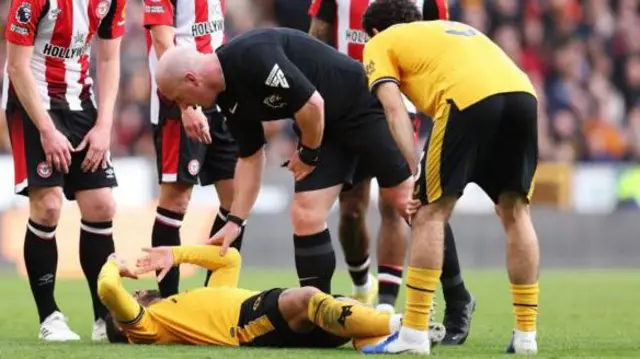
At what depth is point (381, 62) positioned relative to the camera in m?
7.13

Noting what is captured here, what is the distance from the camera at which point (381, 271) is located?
9.23 meters

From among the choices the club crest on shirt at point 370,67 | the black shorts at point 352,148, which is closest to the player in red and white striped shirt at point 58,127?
the black shorts at point 352,148

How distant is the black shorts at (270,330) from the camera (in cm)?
725

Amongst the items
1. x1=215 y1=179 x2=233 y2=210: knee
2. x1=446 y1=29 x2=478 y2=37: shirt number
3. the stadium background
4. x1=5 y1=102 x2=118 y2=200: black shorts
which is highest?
x1=446 y1=29 x2=478 y2=37: shirt number

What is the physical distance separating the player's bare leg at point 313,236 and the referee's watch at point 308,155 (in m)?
0.21

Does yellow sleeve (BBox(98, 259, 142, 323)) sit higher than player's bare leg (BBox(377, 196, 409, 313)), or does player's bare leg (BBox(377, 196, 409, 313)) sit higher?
yellow sleeve (BBox(98, 259, 142, 323))

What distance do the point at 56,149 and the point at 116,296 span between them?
1.19 m

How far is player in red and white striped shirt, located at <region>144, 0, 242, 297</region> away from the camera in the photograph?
355 inches

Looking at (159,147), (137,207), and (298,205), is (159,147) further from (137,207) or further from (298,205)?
(137,207)

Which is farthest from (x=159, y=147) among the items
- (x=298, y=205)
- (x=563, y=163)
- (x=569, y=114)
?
(x=569, y=114)

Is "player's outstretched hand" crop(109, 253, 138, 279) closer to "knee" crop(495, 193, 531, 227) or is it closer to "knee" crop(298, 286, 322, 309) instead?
"knee" crop(298, 286, 322, 309)

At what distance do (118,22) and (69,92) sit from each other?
52 cm

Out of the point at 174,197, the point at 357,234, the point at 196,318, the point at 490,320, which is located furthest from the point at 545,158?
the point at 196,318

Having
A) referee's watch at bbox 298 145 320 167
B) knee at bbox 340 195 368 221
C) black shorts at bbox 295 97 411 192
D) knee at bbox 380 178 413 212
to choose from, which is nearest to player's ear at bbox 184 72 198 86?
referee's watch at bbox 298 145 320 167
